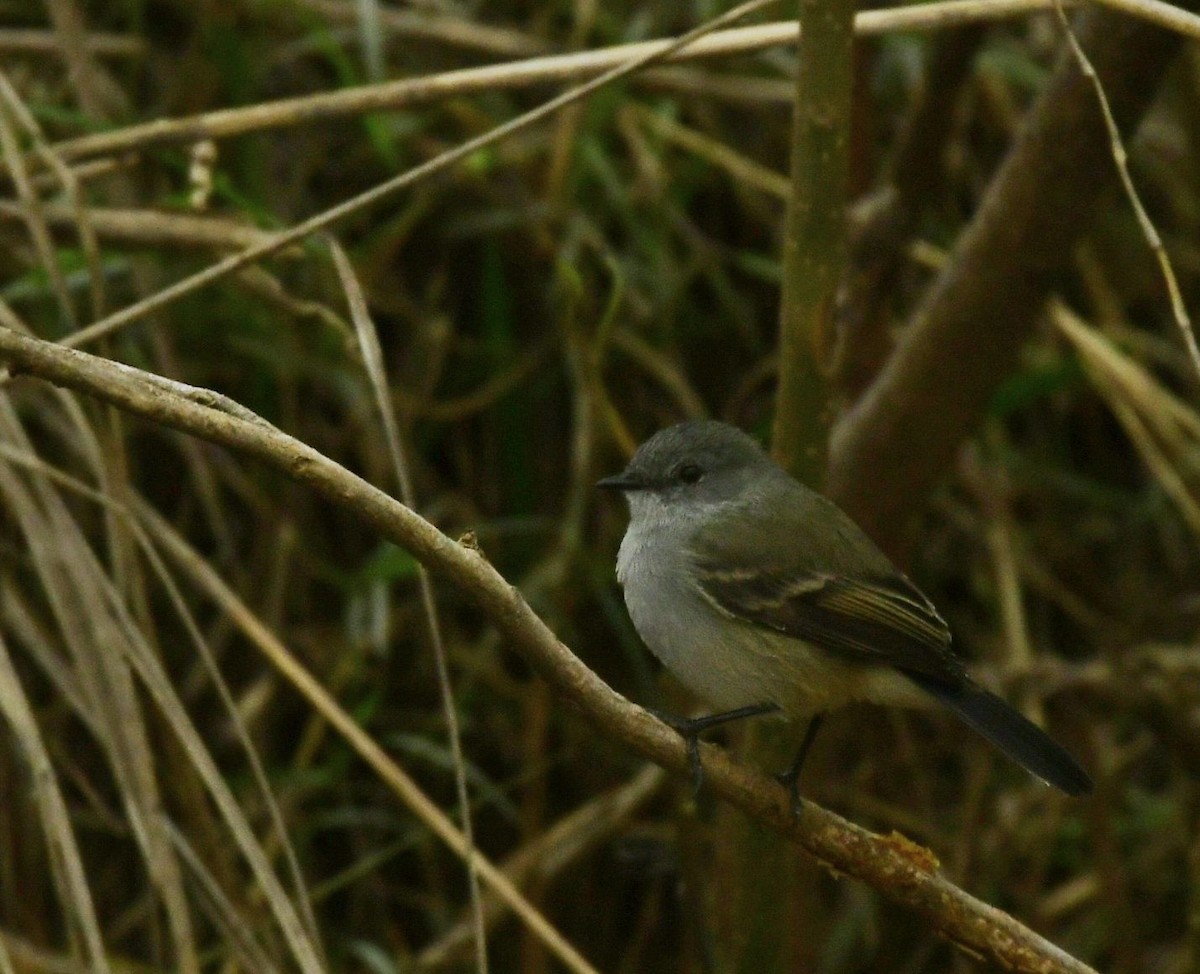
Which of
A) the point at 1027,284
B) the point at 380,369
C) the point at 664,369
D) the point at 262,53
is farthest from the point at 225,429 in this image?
the point at 262,53

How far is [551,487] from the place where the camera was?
4.23m

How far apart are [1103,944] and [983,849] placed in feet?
1.19

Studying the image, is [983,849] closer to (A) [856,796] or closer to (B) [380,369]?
(A) [856,796]

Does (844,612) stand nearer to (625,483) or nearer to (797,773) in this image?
(797,773)

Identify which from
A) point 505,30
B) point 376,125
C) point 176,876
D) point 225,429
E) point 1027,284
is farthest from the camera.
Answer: point 505,30

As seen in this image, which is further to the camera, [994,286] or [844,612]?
[994,286]

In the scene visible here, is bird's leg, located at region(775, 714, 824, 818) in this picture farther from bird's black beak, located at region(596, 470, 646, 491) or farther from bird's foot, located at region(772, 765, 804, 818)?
bird's black beak, located at region(596, 470, 646, 491)

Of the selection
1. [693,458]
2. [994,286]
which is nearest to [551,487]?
[693,458]

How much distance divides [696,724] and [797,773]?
0.21 m

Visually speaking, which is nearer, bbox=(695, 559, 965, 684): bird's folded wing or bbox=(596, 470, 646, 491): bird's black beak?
bbox=(695, 559, 965, 684): bird's folded wing

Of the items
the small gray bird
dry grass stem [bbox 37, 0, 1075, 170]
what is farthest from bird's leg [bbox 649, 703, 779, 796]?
dry grass stem [bbox 37, 0, 1075, 170]

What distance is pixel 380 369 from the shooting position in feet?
7.89

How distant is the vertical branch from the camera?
252 cm

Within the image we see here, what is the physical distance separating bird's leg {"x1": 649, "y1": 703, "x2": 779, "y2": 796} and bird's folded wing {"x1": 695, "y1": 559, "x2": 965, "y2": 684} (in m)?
0.14
